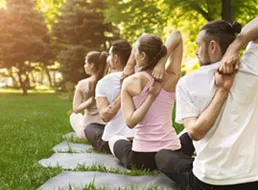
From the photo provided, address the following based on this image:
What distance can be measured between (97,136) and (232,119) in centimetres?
315

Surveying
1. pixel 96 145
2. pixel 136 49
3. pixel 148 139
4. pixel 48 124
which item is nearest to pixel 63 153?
pixel 96 145

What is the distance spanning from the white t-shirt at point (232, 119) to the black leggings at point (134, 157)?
129 cm

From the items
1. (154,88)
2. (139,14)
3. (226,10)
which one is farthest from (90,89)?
(139,14)

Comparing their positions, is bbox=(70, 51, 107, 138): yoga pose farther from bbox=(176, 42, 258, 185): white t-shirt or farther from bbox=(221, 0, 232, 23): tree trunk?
bbox=(221, 0, 232, 23): tree trunk

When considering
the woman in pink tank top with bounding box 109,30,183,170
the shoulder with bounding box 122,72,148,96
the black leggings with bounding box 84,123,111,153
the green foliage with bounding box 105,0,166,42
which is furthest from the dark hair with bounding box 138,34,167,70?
the green foliage with bounding box 105,0,166,42

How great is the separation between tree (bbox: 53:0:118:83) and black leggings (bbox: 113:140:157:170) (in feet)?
70.7

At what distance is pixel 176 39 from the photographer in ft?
14.0

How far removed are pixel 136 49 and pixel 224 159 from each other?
156cm

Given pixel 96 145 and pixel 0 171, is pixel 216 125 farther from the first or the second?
pixel 96 145

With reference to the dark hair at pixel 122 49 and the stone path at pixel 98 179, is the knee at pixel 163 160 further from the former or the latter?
the dark hair at pixel 122 49

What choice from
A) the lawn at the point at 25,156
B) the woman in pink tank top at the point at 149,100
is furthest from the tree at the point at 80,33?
the woman in pink tank top at the point at 149,100

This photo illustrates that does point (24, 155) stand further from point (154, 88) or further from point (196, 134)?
point (196, 134)

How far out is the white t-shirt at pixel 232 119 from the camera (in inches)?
108

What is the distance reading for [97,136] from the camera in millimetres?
5660
